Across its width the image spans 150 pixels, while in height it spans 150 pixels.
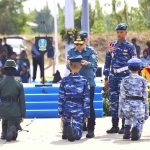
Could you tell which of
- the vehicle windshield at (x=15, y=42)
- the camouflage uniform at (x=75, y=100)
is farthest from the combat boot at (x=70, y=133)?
the vehicle windshield at (x=15, y=42)

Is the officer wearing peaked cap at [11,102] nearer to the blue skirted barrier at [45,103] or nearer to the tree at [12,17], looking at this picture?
the blue skirted barrier at [45,103]

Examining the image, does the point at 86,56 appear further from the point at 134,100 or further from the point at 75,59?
the point at 134,100

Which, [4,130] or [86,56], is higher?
[86,56]

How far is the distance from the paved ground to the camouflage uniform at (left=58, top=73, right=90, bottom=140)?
33 centimetres

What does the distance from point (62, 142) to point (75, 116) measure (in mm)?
468

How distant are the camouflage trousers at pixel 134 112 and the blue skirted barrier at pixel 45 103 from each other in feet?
9.99

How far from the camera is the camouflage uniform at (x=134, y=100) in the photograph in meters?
9.82

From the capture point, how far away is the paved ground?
9180 millimetres

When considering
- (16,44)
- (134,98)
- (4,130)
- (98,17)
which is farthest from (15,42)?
(134,98)

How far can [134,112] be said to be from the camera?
9828 mm

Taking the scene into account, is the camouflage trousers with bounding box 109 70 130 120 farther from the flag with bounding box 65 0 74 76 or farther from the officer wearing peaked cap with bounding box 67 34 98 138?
the flag with bounding box 65 0 74 76

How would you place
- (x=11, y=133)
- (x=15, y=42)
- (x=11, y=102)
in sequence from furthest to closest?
(x=15, y=42) → (x=11, y=102) → (x=11, y=133)

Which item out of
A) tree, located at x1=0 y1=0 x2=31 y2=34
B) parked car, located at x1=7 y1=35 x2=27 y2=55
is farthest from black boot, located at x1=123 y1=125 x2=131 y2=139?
tree, located at x1=0 y1=0 x2=31 y2=34

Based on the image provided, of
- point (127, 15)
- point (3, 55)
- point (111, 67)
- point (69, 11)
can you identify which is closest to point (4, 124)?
point (111, 67)
